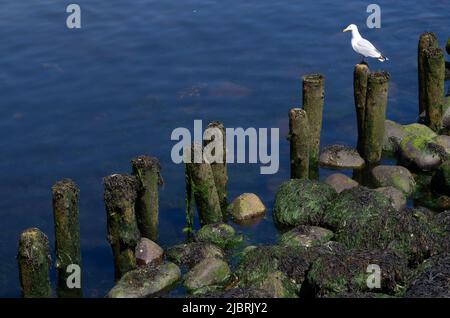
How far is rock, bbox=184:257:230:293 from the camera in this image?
18.9 meters

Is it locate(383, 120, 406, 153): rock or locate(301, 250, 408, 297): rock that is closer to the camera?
locate(301, 250, 408, 297): rock

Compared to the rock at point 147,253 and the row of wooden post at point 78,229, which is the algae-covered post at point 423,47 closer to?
the row of wooden post at point 78,229

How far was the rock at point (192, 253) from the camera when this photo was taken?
1997 centimetres

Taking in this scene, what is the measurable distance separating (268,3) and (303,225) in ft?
64.2

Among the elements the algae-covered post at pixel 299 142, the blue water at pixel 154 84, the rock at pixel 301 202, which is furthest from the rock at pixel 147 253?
the algae-covered post at pixel 299 142

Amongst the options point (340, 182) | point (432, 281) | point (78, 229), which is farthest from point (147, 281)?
point (340, 182)

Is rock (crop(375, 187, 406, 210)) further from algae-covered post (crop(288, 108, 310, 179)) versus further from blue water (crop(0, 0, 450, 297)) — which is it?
blue water (crop(0, 0, 450, 297))

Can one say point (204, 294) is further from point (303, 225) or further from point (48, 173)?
point (48, 173)

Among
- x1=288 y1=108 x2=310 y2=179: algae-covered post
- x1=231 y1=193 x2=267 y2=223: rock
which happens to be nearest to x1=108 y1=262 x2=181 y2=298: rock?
x1=231 y1=193 x2=267 y2=223: rock

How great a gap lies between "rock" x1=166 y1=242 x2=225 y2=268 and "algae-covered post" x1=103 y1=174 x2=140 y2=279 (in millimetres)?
1002

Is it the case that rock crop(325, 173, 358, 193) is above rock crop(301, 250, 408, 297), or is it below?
above

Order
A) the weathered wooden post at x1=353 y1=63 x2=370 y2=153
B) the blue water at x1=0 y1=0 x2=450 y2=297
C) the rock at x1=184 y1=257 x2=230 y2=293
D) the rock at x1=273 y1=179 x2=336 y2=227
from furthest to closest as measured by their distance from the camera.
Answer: the blue water at x1=0 y1=0 x2=450 y2=297 < the weathered wooden post at x1=353 y1=63 x2=370 y2=153 < the rock at x1=273 y1=179 x2=336 y2=227 < the rock at x1=184 y1=257 x2=230 y2=293

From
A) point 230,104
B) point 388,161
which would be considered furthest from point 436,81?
point 230,104

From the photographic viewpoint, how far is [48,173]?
82.7 feet
